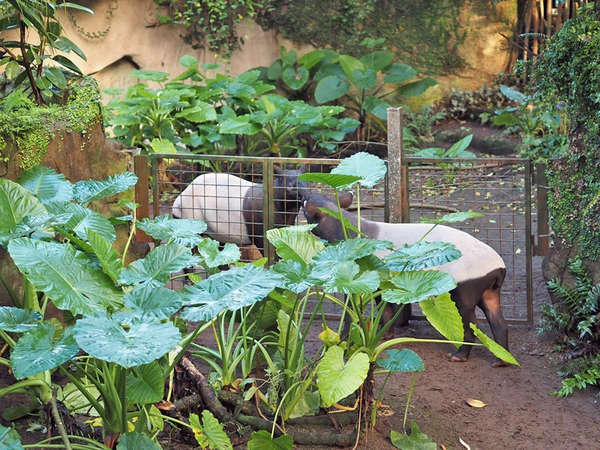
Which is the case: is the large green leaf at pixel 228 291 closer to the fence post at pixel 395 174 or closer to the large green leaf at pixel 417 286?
the large green leaf at pixel 417 286

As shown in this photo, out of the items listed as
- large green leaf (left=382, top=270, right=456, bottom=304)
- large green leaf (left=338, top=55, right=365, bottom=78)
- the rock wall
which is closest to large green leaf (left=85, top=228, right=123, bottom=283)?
large green leaf (left=382, top=270, right=456, bottom=304)

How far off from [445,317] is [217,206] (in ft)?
10.0

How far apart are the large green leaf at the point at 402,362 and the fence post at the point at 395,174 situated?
6.53ft

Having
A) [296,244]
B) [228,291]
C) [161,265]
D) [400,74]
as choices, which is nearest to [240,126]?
[400,74]

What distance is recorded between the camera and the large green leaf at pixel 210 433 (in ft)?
13.1

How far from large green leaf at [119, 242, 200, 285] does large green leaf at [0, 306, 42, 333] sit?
460 millimetres

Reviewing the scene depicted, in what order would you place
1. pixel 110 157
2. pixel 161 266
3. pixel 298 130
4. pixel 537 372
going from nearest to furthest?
pixel 161 266
pixel 537 372
pixel 110 157
pixel 298 130

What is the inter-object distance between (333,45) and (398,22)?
125 centimetres

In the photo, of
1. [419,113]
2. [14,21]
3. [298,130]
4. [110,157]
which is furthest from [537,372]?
[419,113]

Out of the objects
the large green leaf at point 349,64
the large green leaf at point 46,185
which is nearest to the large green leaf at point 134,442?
the large green leaf at point 46,185

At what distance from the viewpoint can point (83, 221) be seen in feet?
14.2

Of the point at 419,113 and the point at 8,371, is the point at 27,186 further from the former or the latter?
the point at 419,113

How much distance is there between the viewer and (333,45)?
557 inches

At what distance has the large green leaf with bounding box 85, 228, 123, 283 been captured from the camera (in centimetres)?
384
